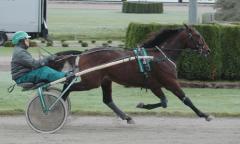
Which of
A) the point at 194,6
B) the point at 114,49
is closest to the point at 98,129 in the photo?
the point at 114,49

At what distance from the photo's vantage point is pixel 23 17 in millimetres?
33062

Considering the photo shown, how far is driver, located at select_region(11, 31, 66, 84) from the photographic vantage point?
35.4ft

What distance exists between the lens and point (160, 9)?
60156mm

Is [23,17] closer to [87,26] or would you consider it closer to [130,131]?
[87,26]

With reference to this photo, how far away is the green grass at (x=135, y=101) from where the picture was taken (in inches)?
504

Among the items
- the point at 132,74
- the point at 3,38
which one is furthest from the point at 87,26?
the point at 132,74

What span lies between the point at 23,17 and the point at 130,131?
74.9ft

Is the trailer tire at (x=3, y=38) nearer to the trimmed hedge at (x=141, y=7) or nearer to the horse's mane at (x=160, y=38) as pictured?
the horse's mane at (x=160, y=38)

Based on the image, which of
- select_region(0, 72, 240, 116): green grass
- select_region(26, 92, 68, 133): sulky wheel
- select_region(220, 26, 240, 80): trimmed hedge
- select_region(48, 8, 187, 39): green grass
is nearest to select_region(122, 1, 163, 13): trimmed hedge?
select_region(48, 8, 187, 39): green grass

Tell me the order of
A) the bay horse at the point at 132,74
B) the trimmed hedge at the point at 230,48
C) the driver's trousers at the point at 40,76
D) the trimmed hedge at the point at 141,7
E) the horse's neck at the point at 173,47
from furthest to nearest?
the trimmed hedge at the point at 141,7 → the trimmed hedge at the point at 230,48 → the horse's neck at the point at 173,47 → the bay horse at the point at 132,74 → the driver's trousers at the point at 40,76

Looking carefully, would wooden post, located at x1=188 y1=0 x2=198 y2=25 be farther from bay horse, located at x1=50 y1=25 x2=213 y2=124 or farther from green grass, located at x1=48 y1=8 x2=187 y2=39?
bay horse, located at x1=50 y1=25 x2=213 y2=124

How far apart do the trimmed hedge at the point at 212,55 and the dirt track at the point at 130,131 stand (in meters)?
4.94

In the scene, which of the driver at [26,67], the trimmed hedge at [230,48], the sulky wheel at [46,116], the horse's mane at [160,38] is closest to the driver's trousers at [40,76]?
the driver at [26,67]

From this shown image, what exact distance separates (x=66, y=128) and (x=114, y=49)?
139 cm
